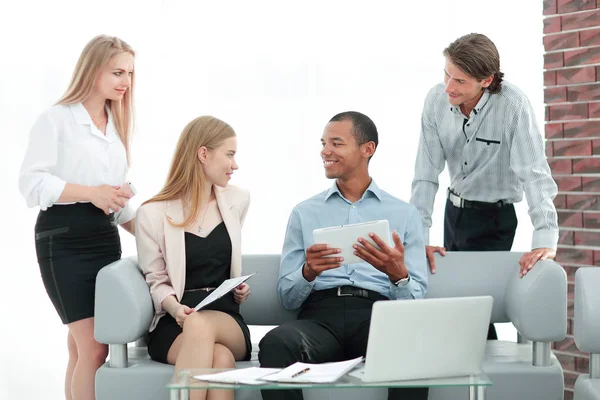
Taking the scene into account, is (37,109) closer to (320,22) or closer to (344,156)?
(320,22)

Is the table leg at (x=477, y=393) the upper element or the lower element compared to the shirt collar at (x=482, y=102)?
lower

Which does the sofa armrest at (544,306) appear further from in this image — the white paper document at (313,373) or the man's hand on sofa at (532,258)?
the white paper document at (313,373)

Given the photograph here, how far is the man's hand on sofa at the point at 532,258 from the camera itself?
3.12 meters

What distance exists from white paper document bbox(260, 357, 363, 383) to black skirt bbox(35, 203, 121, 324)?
1058 millimetres

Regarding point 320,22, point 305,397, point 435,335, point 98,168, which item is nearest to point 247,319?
point 305,397

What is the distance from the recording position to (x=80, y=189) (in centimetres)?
298

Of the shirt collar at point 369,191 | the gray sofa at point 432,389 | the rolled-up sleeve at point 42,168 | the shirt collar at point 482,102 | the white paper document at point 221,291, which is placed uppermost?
the shirt collar at point 482,102

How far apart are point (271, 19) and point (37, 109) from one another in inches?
58.6

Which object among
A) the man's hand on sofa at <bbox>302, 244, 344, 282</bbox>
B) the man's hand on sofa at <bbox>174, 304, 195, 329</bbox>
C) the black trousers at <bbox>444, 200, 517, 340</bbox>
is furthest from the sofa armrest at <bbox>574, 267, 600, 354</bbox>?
the man's hand on sofa at <bbox>174, 304, 195, 329</bbox>

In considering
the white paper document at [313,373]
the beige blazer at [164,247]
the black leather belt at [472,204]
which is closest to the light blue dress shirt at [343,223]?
the beige blazer at [164,247]

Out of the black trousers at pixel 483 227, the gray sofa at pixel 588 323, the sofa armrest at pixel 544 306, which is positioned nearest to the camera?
the gray sofa at pixel 588 323

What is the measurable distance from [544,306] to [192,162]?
1366 mm

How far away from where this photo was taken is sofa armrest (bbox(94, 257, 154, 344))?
2875 mm

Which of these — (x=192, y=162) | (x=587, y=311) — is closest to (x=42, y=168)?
(x=192, y=162)
